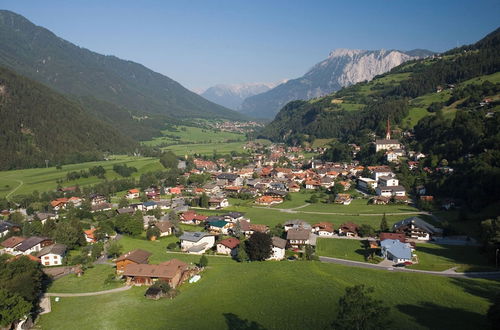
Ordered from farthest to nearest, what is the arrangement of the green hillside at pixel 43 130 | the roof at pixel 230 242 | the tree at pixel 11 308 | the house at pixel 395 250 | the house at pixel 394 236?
the green hillside at pixel 43 130, the roof at pixel 230 242, the house at pixel 394 236, the house at pixel 395 250, the tree at pixel 11 308

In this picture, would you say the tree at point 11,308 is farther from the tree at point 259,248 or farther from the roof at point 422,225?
the roof at point 422,225

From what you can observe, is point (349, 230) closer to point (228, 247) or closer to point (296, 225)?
point (296, 225)

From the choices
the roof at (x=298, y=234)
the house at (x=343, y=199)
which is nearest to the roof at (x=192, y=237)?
the roof at (x=298, y=234)

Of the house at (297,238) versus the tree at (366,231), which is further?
the tree at (366,231)

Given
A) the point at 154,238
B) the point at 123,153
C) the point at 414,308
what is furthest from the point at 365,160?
the point at 123,153

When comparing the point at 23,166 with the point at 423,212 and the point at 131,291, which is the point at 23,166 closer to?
the point at 131,291

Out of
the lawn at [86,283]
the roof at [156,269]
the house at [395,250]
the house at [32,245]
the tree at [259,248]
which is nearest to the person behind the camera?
the lawn at [86,283]

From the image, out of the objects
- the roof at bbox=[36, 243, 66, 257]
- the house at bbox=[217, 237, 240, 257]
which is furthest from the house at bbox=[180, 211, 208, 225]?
the roof at bbox=[36, 243, 66, 257]
